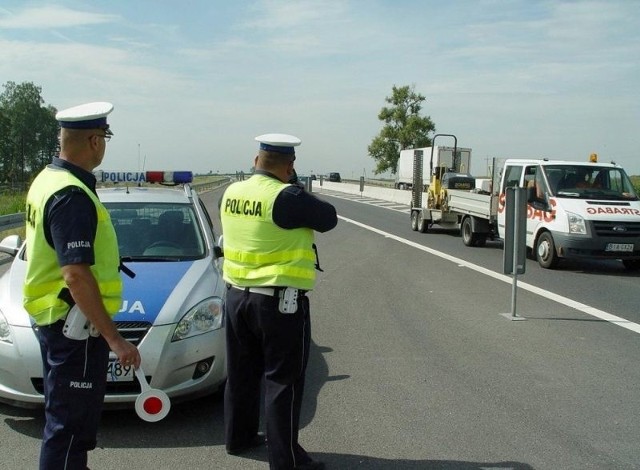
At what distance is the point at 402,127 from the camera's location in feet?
296

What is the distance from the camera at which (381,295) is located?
10344 millimetres

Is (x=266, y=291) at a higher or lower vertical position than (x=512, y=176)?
lower

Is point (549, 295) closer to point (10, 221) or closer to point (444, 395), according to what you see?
point (444, 395)

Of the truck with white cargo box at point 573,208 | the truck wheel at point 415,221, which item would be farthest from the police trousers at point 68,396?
the truck wheel at point 415,221

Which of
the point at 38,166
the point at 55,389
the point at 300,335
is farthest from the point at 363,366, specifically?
the point at 38,166

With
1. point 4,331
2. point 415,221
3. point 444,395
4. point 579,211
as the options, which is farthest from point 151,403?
point 415,221

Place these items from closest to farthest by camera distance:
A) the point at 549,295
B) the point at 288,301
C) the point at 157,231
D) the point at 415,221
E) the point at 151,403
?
the point at 151,403 < the point at 288,301 < the point at 157,231 < the point at 549,295 < the point at 415,221

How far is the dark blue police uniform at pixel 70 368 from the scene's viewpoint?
2.91 metres

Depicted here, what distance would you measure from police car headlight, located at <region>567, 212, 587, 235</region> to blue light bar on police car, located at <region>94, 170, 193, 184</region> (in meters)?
8.55

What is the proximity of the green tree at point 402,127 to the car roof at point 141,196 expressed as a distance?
3223 inches

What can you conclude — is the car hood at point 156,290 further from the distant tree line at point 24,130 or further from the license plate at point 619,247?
the distant tree line at point 24,130

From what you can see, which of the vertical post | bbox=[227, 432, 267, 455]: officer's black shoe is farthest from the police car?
the vertical post

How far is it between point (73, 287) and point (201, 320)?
2.13m

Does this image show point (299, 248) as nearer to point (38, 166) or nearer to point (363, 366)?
point (363, 366)
